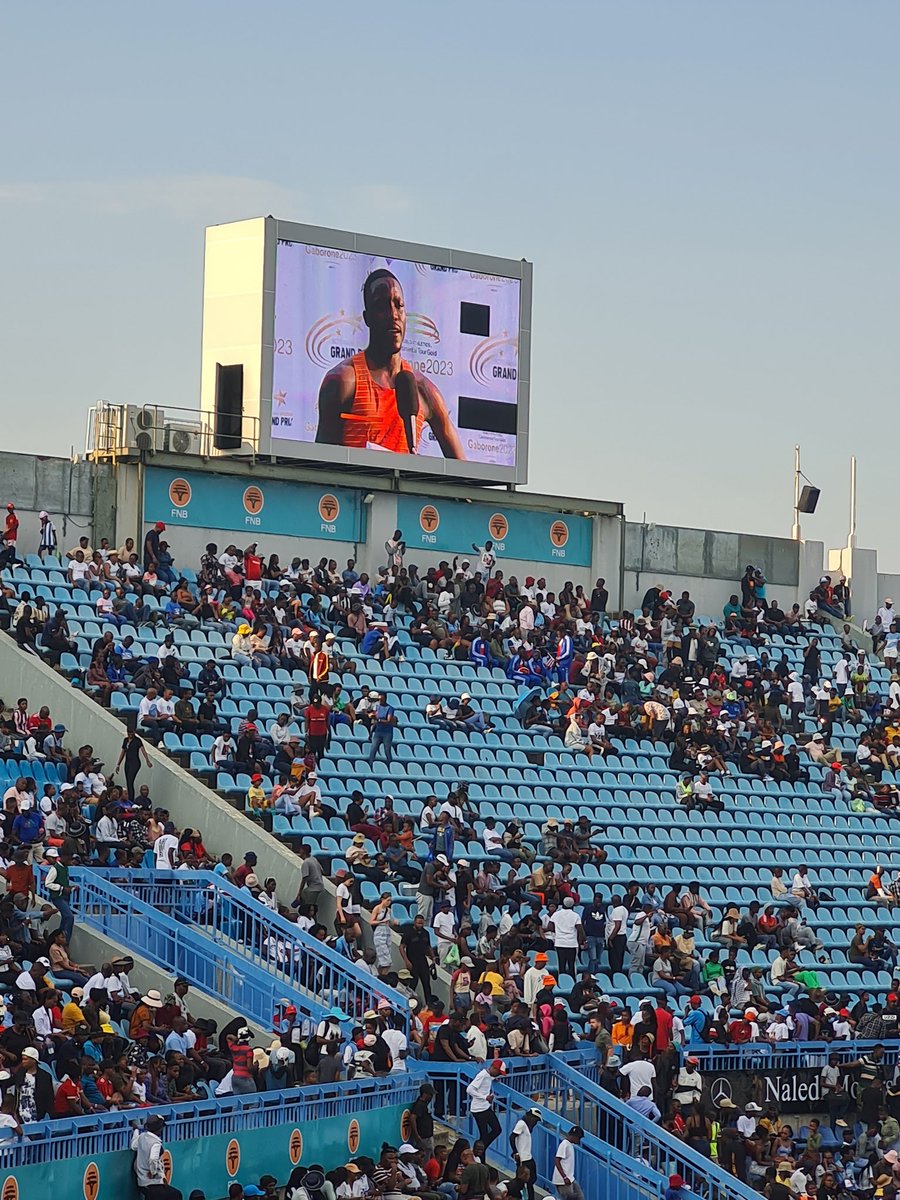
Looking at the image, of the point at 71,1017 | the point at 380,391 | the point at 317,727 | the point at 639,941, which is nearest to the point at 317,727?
the point at 317,727

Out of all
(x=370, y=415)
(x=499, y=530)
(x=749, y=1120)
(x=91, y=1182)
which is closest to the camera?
(x=91, y=1182)

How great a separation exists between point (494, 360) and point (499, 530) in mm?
2932

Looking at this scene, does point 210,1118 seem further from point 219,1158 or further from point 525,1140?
point 525,1140

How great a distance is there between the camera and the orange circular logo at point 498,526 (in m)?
40.8

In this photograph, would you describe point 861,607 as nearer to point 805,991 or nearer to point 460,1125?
point 805,991

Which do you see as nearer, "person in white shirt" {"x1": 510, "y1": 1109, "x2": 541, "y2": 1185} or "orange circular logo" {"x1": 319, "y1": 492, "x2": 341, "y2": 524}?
"person in white shirt" {"x1": 510, "y1": 1109, "x2": 541, "y2": 1185}

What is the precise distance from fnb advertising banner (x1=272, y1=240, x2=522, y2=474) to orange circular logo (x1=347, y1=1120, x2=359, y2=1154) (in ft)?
57.1

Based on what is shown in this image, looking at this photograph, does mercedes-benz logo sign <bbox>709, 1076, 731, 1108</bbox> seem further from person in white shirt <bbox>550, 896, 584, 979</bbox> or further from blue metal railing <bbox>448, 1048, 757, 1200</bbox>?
blue metal railing <bbox>448, 1048, 757, 1200</bbox>

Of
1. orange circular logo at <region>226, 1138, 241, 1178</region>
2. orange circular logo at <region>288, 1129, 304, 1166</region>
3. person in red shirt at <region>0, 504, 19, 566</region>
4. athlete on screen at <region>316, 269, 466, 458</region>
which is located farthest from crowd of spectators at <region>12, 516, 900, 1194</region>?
athlete on screen at <region>316, 269, 466, 458</region>

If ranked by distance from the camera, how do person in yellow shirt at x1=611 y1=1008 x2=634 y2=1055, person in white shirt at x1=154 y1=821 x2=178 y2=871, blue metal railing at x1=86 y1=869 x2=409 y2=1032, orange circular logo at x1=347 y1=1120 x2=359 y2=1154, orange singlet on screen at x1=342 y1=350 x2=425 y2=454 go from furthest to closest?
orange singlet on screen at x1=342 y1=350 x2=425 y2=454, person in white shirt at x1=154 y1=821 x2=178 y2=871, person in yellow shirt at x1=611 y1=1008 x2=634 y2=1055, blue metal railing at x1=86 y1=869 x2=409 y2=1032, orange circular logo at x1=347 y1=1120 x2=359 y2=1154

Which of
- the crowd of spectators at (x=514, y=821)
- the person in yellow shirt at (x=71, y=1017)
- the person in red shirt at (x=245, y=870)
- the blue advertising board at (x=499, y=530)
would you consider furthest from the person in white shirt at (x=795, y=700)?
the person in yellow shirt at (x=71, y=1017)

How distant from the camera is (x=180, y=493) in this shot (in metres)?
37.4

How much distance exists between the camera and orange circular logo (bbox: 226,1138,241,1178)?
67.2ft

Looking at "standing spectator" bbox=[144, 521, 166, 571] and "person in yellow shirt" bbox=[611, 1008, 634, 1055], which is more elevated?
"standing spectator" bbox=[144, 521, 166, 571]
